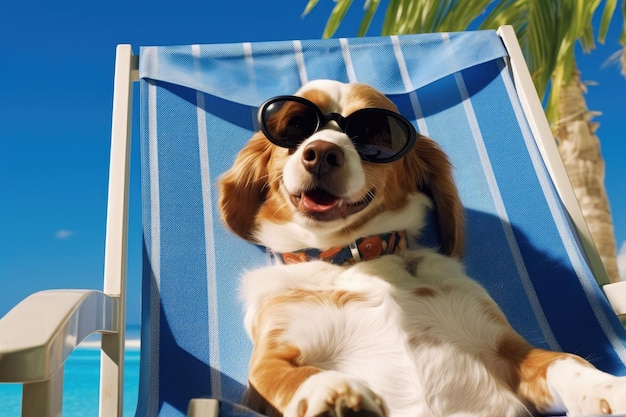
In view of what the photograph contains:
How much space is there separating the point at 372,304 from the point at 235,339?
27cm

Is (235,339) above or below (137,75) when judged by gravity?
below

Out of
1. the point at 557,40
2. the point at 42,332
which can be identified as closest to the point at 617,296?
the point at 42,332

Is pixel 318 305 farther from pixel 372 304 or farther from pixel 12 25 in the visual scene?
pixel 12 25

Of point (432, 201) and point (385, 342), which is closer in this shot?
point (385, 342)

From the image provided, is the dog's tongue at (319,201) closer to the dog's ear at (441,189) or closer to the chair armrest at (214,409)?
the dog's ear at (441,189)

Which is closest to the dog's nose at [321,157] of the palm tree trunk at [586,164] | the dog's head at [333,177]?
the dog's head at [333,177]

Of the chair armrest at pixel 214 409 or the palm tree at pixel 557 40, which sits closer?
the chair armrest at pixel 214 409

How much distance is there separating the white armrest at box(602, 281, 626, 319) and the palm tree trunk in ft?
13.4

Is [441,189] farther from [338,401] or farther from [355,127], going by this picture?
[338,401]

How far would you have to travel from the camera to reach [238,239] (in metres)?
1.36

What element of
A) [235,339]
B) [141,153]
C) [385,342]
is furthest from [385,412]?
[141,153]

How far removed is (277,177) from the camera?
126 centimetres

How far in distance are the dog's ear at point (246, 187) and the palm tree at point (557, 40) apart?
3.20m

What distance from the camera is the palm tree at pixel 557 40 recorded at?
4445 millimetres
